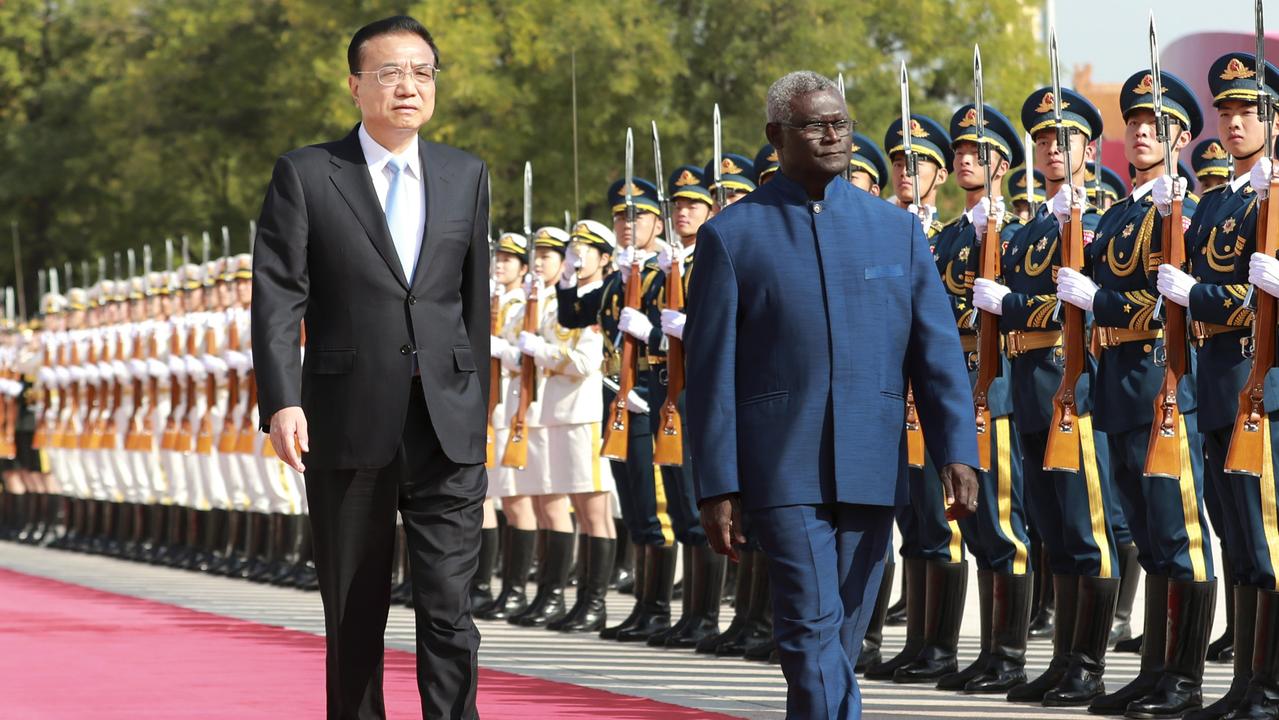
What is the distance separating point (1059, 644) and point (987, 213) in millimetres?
1536

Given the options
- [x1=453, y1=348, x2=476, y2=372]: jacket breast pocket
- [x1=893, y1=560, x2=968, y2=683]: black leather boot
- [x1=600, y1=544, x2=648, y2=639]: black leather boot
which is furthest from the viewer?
[x1=600, y1=544, x2=648, y2=639]: black leather boot

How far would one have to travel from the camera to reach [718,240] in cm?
520

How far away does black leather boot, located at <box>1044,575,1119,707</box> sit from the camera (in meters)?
7.55

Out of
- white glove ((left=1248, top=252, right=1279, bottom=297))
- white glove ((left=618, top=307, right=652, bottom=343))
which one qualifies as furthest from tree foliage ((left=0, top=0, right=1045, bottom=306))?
white glove ((left=1248, top=252, right=1279, bottom=297))

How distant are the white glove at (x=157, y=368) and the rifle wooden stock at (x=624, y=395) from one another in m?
7.45

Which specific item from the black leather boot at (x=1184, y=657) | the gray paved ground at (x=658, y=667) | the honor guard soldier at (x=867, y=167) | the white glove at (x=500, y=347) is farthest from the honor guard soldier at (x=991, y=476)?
the white glove at (x=500, y=347)

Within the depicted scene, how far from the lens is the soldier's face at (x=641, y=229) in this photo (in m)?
10.7

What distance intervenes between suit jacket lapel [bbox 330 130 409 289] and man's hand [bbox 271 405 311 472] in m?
0.41

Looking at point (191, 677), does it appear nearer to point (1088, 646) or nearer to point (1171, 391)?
point (1088, 646)

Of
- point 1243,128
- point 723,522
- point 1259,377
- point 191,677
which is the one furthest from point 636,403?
point 723,522

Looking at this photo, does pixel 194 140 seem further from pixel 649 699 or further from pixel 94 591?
pixel 649 699

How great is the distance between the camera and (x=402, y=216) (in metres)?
5.55

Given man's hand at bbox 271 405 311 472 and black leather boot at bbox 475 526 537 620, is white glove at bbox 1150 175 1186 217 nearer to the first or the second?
man's hand at bbox 271 405 311 472

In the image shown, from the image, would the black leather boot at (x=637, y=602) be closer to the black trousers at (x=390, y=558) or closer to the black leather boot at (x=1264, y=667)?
the black leather boot at (x=1264, y=667)
